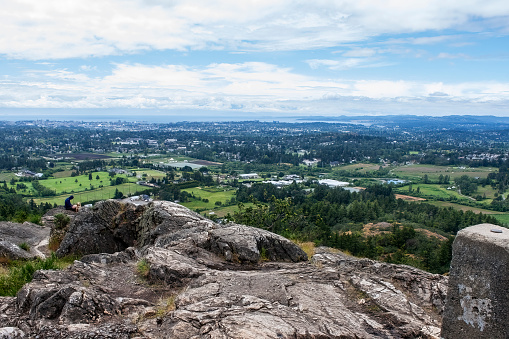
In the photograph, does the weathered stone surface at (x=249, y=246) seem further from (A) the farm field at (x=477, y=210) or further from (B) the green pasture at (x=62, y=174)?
(B) the green pasture at (x=62, y=174)

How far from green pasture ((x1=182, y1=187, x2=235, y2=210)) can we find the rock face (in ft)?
176

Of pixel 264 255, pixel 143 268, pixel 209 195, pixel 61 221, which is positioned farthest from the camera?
pixel 209 195

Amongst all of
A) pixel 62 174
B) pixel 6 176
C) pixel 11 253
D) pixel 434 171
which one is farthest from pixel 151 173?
pixel 434 171

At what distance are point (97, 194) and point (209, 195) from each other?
2268 centimetres

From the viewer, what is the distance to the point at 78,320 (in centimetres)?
727

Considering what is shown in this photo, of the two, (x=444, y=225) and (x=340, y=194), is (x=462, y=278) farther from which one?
(x=340, y=194)

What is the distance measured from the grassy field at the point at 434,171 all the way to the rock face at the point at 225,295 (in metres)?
116

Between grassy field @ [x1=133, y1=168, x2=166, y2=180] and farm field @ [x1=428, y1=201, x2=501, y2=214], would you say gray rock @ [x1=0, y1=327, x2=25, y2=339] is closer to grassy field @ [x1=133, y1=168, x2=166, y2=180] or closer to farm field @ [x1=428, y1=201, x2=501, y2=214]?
farm field @ [x1=428, y1=201, x2=501, y2=214]

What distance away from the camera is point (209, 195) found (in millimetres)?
79500

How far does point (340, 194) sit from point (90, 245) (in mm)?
72317

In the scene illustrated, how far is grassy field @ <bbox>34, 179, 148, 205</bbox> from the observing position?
66.5m

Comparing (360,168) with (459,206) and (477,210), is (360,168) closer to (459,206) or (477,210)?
(459,206)

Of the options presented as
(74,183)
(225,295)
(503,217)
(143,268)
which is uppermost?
(225,295)

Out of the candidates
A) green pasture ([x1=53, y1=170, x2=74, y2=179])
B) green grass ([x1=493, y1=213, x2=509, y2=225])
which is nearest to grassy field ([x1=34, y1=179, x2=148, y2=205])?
green pasture ([x1=53, y1=170, x2=74, y2=179])
